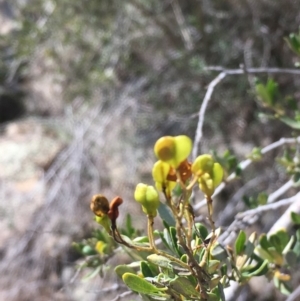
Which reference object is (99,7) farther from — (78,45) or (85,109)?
(85,109)

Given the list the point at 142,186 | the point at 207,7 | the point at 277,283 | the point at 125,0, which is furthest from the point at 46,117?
the point at 142,186

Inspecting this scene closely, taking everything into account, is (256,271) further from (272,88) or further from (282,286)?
(272,88)

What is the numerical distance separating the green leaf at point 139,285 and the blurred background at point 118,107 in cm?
146

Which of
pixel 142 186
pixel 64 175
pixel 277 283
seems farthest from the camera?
pixel 64 175

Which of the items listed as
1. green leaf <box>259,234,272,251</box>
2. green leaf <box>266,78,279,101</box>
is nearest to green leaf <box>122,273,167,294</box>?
green leaf <box>259,234,272,251</box>

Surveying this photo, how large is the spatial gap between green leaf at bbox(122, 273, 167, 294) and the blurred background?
4.78 ft

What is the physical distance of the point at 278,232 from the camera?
0.77m

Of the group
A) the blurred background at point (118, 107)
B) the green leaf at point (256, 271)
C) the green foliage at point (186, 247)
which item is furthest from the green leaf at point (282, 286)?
the blurred background at point (118, 107)

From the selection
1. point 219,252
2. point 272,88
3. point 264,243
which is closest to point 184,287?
point 219,252

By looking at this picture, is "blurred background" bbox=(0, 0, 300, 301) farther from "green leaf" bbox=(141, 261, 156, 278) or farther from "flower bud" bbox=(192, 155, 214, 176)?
"flower bud" bbox=(192, 155, 214, 176)

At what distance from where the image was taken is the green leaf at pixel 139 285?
0.54 m

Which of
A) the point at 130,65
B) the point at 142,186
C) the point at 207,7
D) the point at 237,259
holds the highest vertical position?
the point at 142,186

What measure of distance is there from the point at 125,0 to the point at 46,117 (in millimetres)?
1160

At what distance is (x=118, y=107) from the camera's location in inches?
103
